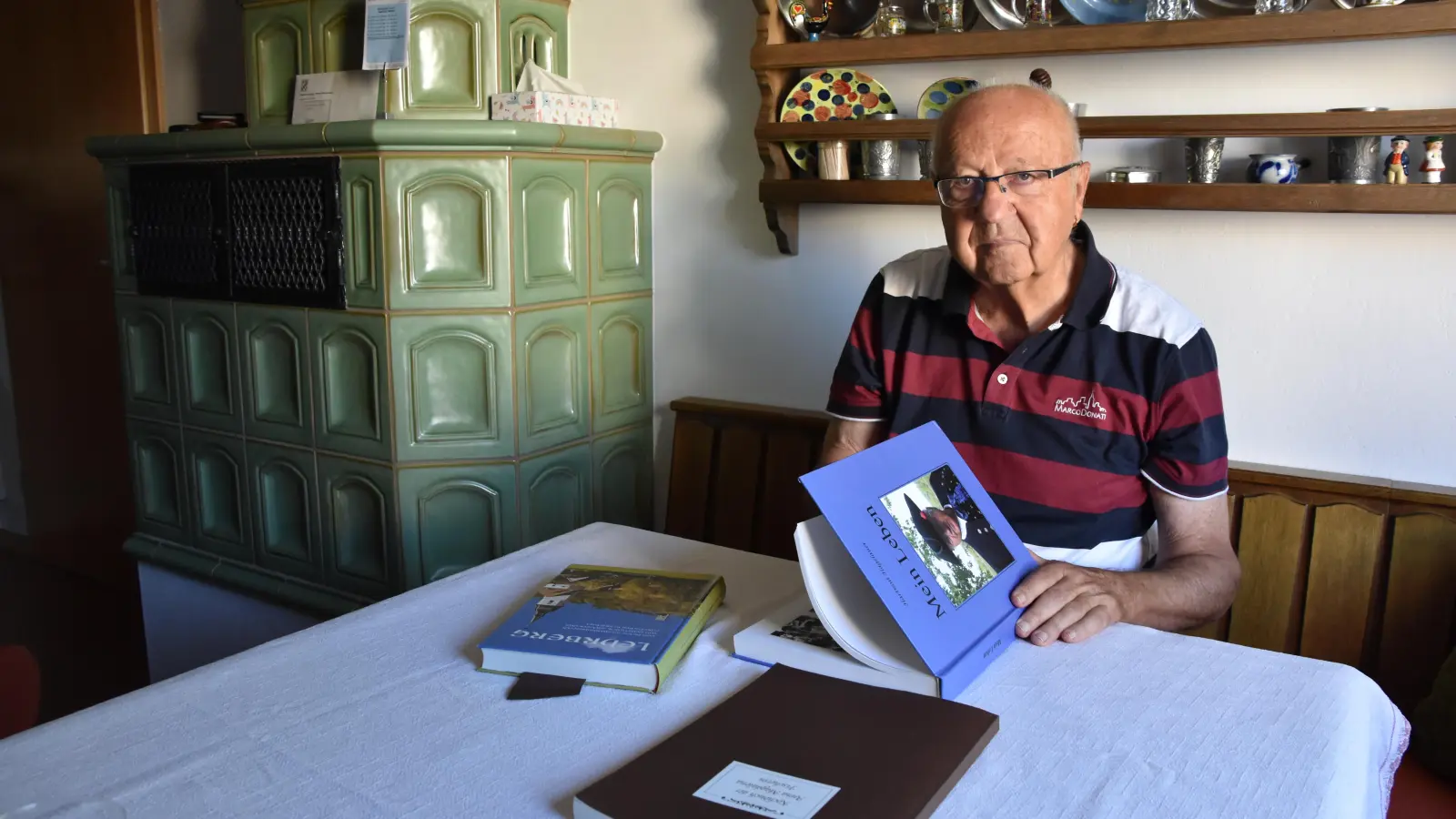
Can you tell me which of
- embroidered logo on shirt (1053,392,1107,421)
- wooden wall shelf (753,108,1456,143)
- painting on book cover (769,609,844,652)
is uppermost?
wooden wall shelf (753,108,1456,143)

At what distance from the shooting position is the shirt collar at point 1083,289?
1.49 meters

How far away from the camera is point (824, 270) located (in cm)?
221

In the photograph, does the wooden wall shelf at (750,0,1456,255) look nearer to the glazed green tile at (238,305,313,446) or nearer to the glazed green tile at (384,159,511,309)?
the glazed green tile at (384,159,511,309)

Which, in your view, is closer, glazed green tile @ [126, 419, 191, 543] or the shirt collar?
the shirt collar

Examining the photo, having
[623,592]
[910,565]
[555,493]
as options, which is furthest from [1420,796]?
[555,493]

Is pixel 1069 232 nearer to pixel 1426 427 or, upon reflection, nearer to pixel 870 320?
pixel 870 320

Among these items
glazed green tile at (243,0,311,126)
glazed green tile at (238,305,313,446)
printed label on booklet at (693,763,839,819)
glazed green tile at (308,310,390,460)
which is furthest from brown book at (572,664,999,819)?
glazed green tile at (243,0,311,126)

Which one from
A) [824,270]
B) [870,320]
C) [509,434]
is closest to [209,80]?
[509,434]

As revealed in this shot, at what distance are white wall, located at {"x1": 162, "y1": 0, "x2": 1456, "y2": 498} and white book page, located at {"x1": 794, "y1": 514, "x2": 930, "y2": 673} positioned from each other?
108cm

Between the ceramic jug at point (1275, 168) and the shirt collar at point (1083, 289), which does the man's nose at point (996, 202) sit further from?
the ceramic jug at point (1275, 168)

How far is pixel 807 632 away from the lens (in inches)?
42.6

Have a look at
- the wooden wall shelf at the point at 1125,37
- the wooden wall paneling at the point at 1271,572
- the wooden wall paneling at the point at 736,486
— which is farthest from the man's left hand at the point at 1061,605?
the wooden wall paneling at the point at 736,486

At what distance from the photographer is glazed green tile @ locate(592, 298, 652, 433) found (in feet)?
7.84

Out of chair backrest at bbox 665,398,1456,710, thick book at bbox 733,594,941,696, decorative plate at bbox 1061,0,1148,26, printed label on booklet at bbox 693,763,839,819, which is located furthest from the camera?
decorative plate at bbox 1061,0,1148,26
